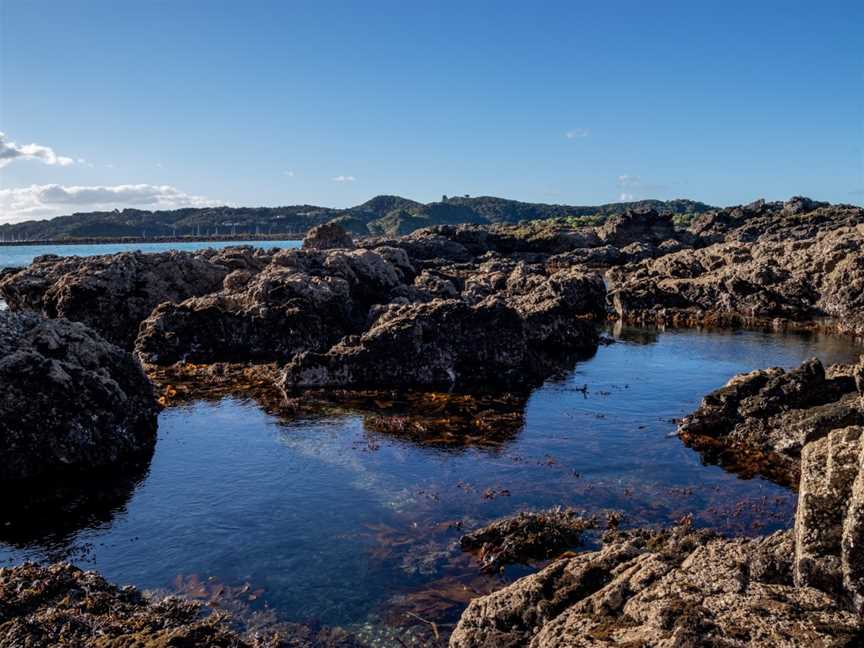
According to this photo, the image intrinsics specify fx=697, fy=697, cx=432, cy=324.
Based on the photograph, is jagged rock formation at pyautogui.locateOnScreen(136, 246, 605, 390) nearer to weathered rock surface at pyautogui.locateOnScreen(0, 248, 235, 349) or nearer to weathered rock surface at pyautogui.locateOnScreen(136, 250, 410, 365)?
weathered rock surface at pyautogui.locateOnScreen(136, 250, 410, 365)

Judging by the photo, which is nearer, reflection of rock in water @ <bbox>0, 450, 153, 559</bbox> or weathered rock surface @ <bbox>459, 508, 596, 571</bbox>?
weathered rock surface @ <bbox>459, 508, 596, 571</bbox>

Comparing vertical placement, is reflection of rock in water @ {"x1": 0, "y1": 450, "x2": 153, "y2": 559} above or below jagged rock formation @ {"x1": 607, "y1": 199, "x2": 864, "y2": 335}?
below

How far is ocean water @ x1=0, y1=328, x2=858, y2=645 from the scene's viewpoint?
50.4ft

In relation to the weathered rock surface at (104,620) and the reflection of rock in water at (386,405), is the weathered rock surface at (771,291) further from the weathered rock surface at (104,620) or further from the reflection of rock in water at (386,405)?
the weathered rock surface at (104,620)

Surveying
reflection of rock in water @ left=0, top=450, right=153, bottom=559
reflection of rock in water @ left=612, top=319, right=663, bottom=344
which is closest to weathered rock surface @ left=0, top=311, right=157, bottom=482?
reflection of rock in water @ left=0, top=450, right=153, bottom=559

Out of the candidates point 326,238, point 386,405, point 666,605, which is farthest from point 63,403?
point 326,238

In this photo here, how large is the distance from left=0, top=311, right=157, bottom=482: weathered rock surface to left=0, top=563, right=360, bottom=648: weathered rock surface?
8.16 m

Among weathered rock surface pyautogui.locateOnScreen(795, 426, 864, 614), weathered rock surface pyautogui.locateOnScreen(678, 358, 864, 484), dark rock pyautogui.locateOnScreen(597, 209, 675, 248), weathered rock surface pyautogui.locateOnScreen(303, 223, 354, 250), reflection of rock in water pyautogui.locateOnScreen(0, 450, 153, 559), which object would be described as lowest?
reflection of rock in water pyautogui.locateOnScreen(0, 450, 153, 559)

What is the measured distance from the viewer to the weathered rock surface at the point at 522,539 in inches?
637

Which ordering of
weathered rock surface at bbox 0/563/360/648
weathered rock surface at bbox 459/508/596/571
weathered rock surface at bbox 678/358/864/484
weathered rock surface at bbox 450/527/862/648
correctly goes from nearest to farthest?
1. weathered rock surface at bbox 450/527/862/648
2. weathered rock surface at bbox 0/563/360/648
3. weathered rock surface at bbox 459/508/596/571
4. weathered rock surface at bbox 678/358/864/484

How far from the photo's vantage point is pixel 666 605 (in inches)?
355

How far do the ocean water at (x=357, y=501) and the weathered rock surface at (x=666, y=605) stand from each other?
2.81 meters

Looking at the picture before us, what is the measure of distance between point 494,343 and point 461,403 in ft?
20.0

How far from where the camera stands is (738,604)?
347 inches
